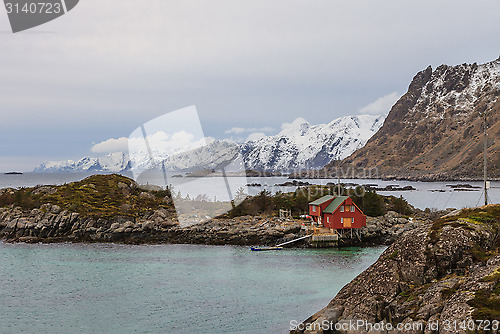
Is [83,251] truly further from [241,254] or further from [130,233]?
[241,254]

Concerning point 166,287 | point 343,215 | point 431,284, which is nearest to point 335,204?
point 343,215

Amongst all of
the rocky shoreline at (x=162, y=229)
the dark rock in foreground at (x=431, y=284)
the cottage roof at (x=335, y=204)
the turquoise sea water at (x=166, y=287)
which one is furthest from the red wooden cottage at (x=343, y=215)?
the dark rock in foreground at (x=431, y=284)

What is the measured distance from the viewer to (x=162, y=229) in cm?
5944

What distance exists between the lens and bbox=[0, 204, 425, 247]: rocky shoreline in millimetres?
54688

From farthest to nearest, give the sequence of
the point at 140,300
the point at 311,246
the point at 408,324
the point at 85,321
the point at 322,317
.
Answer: the point at 311,246 < the point at 140,300 < the point at 85,321 < the point at 322,317 < the point at 408,324

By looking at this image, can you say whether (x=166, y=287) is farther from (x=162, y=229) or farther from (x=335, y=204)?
(x=335, y=204)

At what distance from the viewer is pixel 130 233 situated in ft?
193

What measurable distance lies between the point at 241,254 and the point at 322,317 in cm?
2998

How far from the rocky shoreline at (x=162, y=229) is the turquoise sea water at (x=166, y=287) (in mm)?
4391

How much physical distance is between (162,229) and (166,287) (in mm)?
27423

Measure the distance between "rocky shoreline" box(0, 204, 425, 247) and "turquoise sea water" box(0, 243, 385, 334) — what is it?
14.4 ft

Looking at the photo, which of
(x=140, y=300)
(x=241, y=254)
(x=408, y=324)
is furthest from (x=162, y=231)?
(x=408, y=324)

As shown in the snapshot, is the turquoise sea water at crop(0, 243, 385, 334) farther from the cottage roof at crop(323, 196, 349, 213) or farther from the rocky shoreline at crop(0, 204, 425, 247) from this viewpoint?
the cottage roof at crop(323, 196, 349, 213)

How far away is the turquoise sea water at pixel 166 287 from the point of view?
24.7 meters
